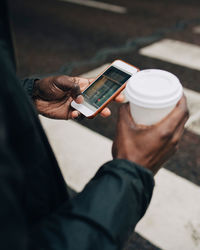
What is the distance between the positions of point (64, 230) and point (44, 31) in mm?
4645

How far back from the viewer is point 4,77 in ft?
2.13

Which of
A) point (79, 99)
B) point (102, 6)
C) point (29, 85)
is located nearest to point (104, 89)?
point (79, 99)

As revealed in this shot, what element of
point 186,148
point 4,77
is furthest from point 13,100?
point 186,148

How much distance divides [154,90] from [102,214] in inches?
15.3

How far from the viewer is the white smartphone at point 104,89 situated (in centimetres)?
153

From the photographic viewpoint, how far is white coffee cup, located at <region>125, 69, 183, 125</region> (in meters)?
0.89

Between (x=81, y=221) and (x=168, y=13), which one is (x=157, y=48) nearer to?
(x=168, y=13)

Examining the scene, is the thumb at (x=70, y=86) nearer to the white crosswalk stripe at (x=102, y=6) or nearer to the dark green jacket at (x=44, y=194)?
the dark green jacket at (x=44, y=194)

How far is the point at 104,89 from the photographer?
1.57 metres

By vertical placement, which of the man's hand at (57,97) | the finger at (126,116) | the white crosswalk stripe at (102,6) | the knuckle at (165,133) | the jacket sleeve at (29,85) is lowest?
the white crosswalk stripe at (102,6)

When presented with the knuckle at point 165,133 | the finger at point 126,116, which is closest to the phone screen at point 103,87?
the finger at point 126,116

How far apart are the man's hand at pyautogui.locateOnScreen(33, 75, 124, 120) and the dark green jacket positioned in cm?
71

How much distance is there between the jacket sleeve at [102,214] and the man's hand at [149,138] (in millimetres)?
84

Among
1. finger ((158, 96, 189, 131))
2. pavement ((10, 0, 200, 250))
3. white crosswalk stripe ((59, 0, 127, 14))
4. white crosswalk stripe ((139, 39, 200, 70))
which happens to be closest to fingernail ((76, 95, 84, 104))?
finger ((158, 96, 189, 131))
